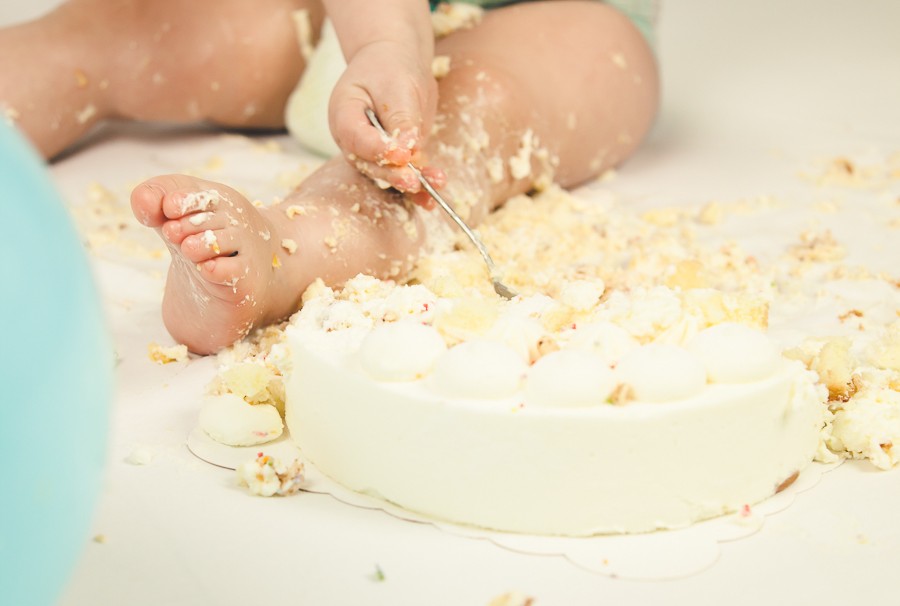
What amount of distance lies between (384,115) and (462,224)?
0.12 m

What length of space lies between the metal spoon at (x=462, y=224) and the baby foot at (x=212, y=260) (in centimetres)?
14

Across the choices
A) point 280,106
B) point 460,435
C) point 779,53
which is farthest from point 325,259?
point 779,53

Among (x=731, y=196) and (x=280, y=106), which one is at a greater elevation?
(x=280, y=106)

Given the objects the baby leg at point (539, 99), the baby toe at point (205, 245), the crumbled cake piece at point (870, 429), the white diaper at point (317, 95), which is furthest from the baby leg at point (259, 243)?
the crumbled cake piece at point (870, 429)

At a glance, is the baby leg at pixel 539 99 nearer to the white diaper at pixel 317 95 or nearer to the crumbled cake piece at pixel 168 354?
the white diaper at pixel 317 95

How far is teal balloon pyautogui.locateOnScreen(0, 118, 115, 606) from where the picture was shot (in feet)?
1.49

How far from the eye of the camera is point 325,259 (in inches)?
40.0

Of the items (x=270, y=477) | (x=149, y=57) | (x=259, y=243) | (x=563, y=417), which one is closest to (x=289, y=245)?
(x=259, y=243)

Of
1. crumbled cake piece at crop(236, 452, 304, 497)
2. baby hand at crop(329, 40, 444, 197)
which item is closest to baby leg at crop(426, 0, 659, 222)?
baby hand at crop(329, 40, 444, 197)

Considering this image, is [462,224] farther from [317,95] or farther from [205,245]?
[317,95]

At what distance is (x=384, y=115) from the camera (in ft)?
3.41

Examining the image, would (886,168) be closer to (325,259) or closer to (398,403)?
(325,259)

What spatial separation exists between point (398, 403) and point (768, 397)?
243 millimetres

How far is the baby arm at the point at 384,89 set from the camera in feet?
3.34
